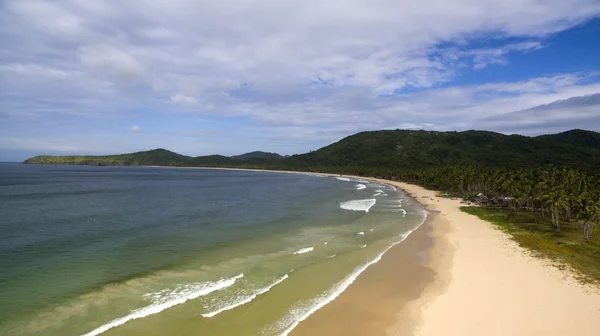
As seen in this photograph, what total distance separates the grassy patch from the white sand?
1.75 m

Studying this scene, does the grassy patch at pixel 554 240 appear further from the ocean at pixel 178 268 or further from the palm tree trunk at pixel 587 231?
the ocean at pixel 178 268

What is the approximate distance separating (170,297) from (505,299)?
18.4 meters

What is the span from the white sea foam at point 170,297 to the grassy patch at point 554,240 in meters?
22.8

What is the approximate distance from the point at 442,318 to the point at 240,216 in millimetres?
34468

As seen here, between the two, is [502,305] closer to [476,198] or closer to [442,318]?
[442,318]

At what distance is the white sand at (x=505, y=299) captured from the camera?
15.4 m

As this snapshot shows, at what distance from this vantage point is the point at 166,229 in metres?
37.8

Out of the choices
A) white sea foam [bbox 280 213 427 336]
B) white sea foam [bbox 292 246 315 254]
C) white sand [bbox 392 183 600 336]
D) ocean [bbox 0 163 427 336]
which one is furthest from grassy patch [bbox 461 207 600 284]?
white sea foam [bbox 292 246 315 254]

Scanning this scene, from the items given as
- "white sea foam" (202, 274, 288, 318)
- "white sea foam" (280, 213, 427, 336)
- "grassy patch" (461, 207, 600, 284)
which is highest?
"white sea foam" (202, 274, 288, 318)

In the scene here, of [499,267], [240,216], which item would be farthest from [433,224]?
[240,216]

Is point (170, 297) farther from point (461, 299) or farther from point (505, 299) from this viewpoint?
point (505, 299)

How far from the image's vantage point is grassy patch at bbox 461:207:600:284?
81.7 feet

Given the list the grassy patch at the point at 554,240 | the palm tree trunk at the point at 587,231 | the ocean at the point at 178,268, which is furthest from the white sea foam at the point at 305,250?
the palm tree trunk at the point at 587,231

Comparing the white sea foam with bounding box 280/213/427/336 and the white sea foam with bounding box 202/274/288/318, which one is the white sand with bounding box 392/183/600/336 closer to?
the white sea foam with bounding box 280/213/427/336
